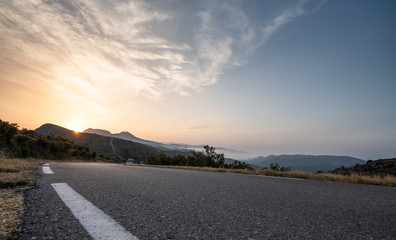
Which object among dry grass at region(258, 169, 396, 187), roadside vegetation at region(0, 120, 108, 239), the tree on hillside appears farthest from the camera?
the tree on hillside

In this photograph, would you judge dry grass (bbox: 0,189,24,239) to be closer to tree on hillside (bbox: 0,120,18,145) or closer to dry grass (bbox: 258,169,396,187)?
dry grass (bbox: 258,169,396,187)

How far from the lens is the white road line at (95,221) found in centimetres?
156

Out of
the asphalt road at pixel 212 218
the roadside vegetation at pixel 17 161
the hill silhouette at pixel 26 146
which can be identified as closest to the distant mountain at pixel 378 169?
the asphalt road at pixel 212 218

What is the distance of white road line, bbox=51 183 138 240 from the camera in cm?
156

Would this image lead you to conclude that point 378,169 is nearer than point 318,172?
No

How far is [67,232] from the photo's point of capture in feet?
5.27

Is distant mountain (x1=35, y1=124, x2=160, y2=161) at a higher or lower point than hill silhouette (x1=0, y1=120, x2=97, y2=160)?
higher

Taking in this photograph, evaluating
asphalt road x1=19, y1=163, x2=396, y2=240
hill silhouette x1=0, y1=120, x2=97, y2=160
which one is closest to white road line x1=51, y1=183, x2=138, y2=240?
asphalt road x1=19, y1=163, x2=396, y2=240

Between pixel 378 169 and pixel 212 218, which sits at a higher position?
pixel 378 169

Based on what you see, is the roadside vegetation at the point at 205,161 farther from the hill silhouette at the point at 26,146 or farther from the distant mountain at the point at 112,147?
the distant mountain at the point at 112,147

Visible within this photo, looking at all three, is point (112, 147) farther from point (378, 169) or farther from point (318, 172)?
point (318, 172)

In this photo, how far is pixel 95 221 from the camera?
1855 mm

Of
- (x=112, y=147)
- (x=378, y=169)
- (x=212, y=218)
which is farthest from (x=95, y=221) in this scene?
(x=112, y=147)

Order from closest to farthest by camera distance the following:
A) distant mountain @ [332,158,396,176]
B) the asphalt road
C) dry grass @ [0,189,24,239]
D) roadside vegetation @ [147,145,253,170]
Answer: dry grass @ [0,189,24,239] → the asphalt road → distant mountain @ [332,158,396,176] → roadside vegetation @ [147,145,253,170]
